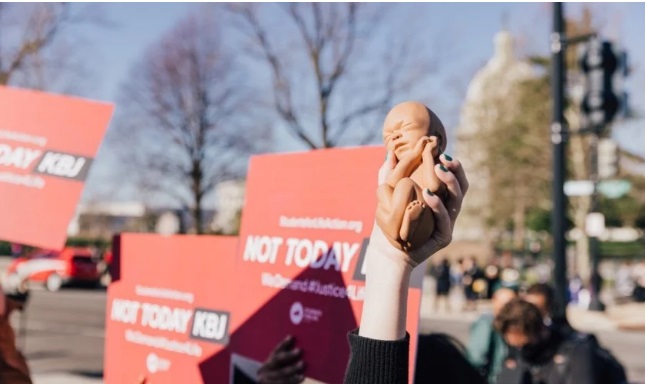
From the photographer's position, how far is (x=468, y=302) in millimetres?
22156

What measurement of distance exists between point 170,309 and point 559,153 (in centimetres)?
660

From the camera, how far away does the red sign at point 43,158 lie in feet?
8.31

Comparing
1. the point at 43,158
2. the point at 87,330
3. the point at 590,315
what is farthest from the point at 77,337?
the point at 590,315

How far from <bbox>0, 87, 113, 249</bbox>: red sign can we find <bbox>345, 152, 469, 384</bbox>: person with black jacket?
138 cm

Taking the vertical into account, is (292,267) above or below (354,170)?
below

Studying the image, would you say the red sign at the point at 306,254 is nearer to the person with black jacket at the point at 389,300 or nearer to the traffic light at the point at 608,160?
the person with black jacket at the point at 389,300

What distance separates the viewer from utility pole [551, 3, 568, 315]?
8148 millimetres

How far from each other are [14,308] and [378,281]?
1.56m

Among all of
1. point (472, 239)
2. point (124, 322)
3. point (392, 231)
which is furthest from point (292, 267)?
point (472, 239)

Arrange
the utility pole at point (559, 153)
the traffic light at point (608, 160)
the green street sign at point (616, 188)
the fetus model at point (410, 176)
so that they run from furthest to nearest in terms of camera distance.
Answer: the traffic light at point (608, 160) < the green street sign at point (616, 188) < the utility pole at point (559, 153) < the fetus model at point (410, 176)

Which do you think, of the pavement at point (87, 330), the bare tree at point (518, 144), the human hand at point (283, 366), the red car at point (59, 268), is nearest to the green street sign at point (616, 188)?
the pavement at point (87, 330)

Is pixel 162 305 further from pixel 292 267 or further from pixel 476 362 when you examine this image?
pixel 476 362

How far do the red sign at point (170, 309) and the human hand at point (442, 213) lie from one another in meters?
1.25

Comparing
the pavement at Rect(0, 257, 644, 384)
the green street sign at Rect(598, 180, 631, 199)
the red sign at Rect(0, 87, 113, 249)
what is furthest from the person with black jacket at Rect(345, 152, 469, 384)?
the green street sign at Rect(598, 180, 631, 199)
